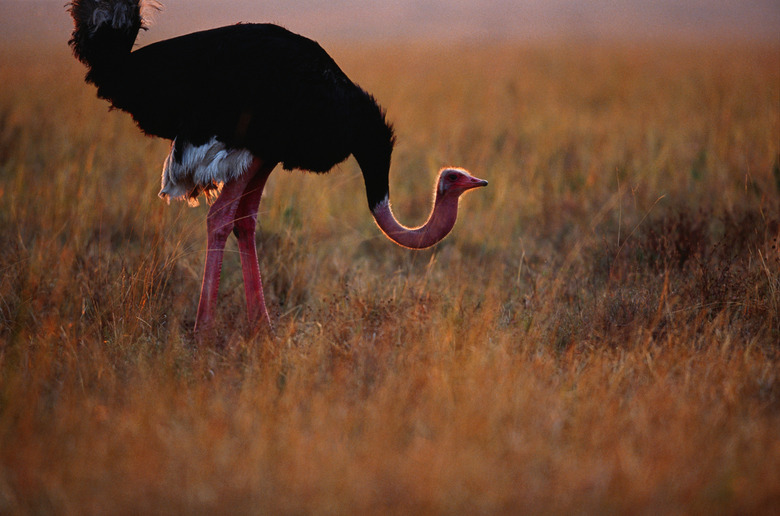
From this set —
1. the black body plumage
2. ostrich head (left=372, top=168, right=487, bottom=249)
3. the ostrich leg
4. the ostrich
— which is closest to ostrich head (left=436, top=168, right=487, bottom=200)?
ostrich head (left=372, top=168, right=487, bottom=249)

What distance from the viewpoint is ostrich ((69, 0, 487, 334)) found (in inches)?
164

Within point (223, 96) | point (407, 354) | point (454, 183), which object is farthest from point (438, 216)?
point (223, 96)

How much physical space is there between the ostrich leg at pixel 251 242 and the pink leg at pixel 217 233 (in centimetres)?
17

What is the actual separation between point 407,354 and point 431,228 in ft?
3.17

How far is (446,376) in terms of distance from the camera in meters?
3.45

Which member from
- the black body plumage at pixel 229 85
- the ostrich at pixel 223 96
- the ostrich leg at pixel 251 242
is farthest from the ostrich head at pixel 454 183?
the ostrich leg at pixel 251 242

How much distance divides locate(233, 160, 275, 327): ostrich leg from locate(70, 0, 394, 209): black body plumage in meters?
0.40

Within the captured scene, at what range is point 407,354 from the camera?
3.86 meters

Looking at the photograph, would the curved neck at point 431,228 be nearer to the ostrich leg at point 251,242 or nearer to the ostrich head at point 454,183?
the ostrich head at point 454,183

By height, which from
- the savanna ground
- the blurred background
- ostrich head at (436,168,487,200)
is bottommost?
the savanna ground

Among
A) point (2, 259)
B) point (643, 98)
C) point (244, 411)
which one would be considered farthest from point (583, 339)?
point (643, 98)

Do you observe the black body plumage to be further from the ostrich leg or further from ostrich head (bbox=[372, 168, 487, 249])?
ostrich head (bbox=[372, 168, 487, 249])

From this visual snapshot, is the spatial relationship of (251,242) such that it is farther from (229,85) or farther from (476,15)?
(476,15)

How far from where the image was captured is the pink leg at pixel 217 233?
443 cm
